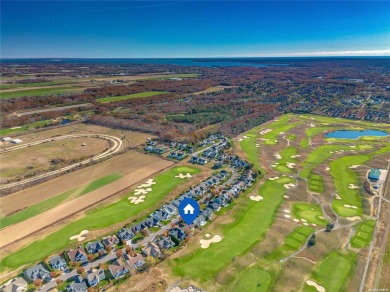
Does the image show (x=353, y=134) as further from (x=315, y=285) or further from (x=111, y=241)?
(x=111, y=241)

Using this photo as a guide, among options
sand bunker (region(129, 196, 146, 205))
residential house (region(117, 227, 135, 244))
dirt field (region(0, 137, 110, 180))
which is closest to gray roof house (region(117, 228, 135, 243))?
Result: residential house (region(117, 227, 135, 244))

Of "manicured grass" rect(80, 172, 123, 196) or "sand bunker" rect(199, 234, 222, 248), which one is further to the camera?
"manicured grass" rect(80, 172, 123, 196)

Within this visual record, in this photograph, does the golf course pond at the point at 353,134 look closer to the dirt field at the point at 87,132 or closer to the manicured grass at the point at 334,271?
the dirt field at the point at 87,132

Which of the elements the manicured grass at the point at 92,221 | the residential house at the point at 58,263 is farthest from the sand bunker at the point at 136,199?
the residential house at the point at 58,263

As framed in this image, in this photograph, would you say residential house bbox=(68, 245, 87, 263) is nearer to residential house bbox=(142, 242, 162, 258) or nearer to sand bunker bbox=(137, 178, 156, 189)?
residential house bbox=(142, 242, 162, 258)

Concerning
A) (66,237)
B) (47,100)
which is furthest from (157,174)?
(47,100)

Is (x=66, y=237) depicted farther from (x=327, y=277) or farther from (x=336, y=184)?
Answer: (x=336, y=184)

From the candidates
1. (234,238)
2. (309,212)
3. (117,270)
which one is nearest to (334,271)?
(234,238)
